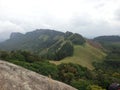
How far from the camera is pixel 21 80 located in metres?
14.7

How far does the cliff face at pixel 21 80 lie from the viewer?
1424 cm

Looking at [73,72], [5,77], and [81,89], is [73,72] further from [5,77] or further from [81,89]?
[5,77]

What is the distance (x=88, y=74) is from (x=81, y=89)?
38204 mm

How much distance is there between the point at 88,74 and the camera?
147 meters

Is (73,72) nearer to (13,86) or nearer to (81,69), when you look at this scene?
(81,69)

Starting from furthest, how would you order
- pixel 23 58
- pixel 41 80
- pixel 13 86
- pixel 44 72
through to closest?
pixel 23 58 < pixel 44 72 < pixel 41 80 < pixel 13 86

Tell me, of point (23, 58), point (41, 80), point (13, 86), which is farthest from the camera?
point (23, 58)

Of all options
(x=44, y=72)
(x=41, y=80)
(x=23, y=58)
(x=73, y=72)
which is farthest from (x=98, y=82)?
(x=41, y=80)

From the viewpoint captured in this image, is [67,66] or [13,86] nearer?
[13,86]

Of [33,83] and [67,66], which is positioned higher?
[33,83]

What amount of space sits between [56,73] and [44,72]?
18.9 ft

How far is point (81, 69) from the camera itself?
160625 mm

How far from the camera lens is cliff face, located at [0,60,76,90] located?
14.2 meters

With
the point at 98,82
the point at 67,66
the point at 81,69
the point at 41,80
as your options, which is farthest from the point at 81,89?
the point at 41,80
